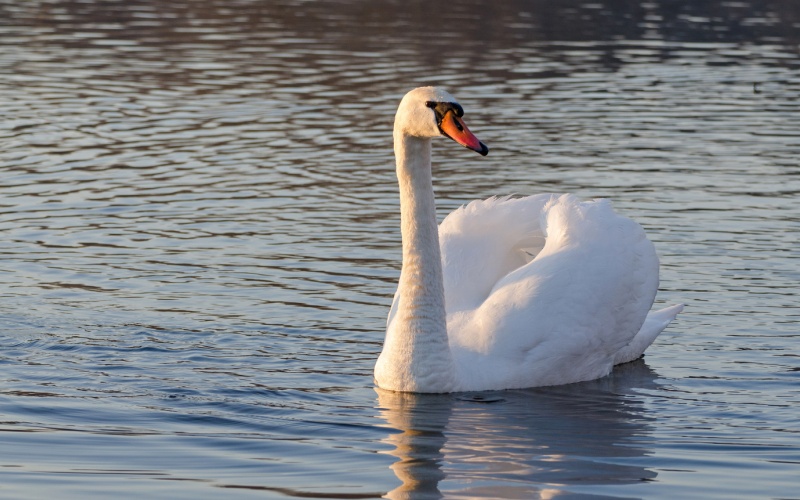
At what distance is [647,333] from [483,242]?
132 centimetres

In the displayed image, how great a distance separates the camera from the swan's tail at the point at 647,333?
35.0 feet

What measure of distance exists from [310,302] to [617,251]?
2.69m

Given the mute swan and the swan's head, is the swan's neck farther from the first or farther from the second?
the swan's head

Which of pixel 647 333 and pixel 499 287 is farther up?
pixel 499 287

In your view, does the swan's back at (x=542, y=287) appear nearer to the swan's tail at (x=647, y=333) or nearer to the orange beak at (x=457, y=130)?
the swan's tail at (x=647, y=333)

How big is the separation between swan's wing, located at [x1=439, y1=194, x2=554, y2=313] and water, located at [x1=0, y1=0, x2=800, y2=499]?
0.87m

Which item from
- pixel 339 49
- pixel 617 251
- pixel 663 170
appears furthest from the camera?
pixel 339 49

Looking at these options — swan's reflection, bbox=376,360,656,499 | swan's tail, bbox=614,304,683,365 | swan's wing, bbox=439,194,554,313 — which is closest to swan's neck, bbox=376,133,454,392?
swan's reflection, bbox=376,360,656,499

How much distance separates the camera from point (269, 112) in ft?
69.3

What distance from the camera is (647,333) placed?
10773 millimetres

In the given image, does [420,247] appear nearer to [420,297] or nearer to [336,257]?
[420,297]

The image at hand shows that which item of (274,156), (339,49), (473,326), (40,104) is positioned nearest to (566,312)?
(473,326)

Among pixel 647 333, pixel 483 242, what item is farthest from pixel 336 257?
pixel 647 333

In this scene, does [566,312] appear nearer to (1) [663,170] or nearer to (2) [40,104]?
(1) [663,170]
